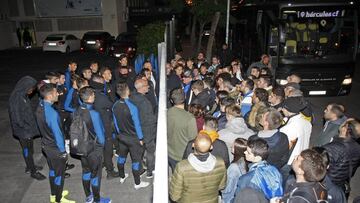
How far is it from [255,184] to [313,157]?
0.63 m

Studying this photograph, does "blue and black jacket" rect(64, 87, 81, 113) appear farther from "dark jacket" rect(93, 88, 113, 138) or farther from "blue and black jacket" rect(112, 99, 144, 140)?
"blue and black jacket" rect(112, 99, 144, 140)

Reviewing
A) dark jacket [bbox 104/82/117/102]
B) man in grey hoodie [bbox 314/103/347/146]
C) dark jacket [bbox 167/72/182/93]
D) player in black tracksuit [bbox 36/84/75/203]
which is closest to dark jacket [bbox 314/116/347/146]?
man in grey hoodie [bbox 314/103/347/146]

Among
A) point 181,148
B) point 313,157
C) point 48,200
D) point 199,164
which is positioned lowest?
point 48,200

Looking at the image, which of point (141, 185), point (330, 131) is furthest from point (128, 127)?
point (330, 131)

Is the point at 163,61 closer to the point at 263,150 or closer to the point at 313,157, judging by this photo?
the point at 263,150

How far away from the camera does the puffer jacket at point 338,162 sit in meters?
4.07

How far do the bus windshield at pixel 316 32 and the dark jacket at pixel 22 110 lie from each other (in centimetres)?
768

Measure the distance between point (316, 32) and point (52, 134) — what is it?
8812 mm

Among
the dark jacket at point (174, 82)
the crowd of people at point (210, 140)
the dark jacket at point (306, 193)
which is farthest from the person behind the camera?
the dark jacket at point (174, 82)

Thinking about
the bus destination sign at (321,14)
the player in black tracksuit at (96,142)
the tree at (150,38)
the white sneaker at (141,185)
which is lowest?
the white sneaker at (141,185)

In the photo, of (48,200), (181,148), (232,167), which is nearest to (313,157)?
(232,167)

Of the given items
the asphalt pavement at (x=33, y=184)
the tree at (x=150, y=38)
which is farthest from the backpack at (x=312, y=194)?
the tree at (x=150, y=38)

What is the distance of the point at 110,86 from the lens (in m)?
7.68

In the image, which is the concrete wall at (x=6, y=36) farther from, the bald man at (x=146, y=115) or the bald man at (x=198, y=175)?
the bald man at (x=198, y=175)
